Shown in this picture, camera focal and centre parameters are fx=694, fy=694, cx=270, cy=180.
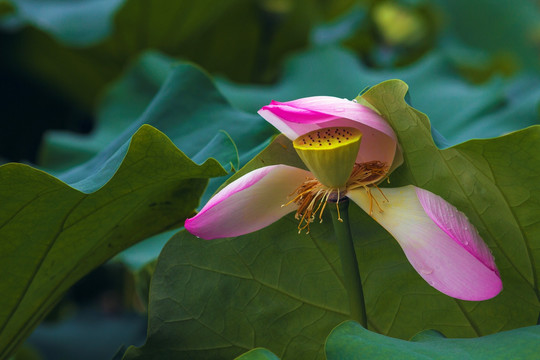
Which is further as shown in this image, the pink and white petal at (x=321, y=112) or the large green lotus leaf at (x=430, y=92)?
the large green lotus leaf at (x=430, y=92)

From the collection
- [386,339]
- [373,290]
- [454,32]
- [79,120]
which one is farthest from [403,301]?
[454,32]

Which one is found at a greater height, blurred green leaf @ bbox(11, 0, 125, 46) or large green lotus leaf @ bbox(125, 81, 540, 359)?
blurred green leaf @ bbox(11, 0, 125, 46)

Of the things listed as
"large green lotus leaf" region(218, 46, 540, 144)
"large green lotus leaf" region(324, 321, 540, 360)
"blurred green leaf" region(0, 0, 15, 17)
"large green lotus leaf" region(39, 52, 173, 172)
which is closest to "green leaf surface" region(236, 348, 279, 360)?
"large green lotus leaf" region(324, 321, 540, 360)

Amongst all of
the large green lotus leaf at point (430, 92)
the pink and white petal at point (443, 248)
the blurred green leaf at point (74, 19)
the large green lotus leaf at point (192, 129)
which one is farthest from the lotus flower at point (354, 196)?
the blurred green leaf at point (74, 19)

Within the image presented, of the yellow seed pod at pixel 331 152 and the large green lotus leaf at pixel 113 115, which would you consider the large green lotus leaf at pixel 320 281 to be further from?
the large green lotus leaf at pixel 113 115

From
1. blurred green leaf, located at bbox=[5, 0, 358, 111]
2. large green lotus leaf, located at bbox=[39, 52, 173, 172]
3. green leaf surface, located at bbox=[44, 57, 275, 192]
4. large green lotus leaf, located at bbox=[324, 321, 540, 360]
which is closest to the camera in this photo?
large green lotus leaf, located at bbox=[324, 321, 540, 360]

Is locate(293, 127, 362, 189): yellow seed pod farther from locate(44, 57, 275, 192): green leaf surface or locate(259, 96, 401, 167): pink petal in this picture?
locate(44, 57, 275, 192): green leaf surface

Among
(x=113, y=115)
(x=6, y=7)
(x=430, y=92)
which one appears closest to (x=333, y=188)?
(x=430, y=92)
